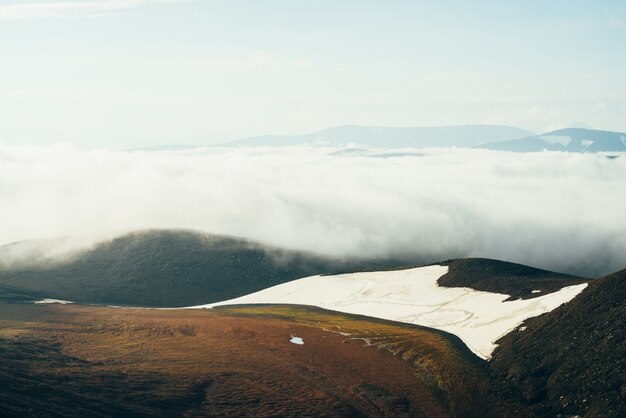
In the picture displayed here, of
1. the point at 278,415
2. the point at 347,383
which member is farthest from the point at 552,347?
the point at 278,415

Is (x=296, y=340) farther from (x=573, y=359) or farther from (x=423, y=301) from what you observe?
(x=423, y=301)

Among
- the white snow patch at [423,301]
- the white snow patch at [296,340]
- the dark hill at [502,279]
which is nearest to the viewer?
the white snow patch at [296,340]

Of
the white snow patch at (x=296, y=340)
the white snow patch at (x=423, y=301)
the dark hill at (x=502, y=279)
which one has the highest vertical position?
the dark hill at (x=502, y=279)

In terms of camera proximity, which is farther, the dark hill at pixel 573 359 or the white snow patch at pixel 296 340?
the white snow patch at pixel 296 340

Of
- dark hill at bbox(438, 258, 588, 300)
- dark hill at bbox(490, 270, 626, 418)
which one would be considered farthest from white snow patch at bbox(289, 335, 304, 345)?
dark hill at bbox(438, 258, 588, 300)

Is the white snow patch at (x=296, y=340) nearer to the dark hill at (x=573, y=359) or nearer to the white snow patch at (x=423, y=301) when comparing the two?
the white snow patch at (x=423, y=301)

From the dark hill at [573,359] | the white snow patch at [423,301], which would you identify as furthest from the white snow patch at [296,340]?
the dark hill at [573,359]
